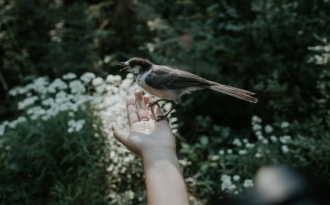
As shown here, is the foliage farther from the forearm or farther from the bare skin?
the forearm

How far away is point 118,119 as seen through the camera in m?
3.44

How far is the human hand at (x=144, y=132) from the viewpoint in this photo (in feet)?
6.54

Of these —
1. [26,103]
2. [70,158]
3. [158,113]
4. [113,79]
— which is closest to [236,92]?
[158,113]

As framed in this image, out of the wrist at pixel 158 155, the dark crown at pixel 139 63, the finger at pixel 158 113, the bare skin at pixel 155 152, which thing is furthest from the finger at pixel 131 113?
the wrist at pixel 158 155

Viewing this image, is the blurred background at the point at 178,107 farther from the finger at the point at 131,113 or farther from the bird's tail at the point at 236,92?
the bird's tail at the point at 236,92

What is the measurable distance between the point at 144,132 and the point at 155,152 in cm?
38

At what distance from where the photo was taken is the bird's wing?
2.56 metres

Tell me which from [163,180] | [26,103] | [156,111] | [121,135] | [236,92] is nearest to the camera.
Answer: [163,180]

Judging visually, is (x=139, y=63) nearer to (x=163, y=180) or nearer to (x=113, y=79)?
(x=113, y=79)

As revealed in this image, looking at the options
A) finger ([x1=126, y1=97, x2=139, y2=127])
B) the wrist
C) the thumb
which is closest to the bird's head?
finger ([x1=126, y1=97, x2=139, y2=127])

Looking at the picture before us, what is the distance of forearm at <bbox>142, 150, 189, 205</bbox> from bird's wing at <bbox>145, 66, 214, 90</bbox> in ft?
2.51

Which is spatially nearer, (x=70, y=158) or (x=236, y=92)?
(x=236, y=92)

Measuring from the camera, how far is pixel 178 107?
15.5ft

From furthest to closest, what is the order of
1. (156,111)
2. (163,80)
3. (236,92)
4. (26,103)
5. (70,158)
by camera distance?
(26,103) < (70,158) < (156,111) < (163,80) < (236,92)
